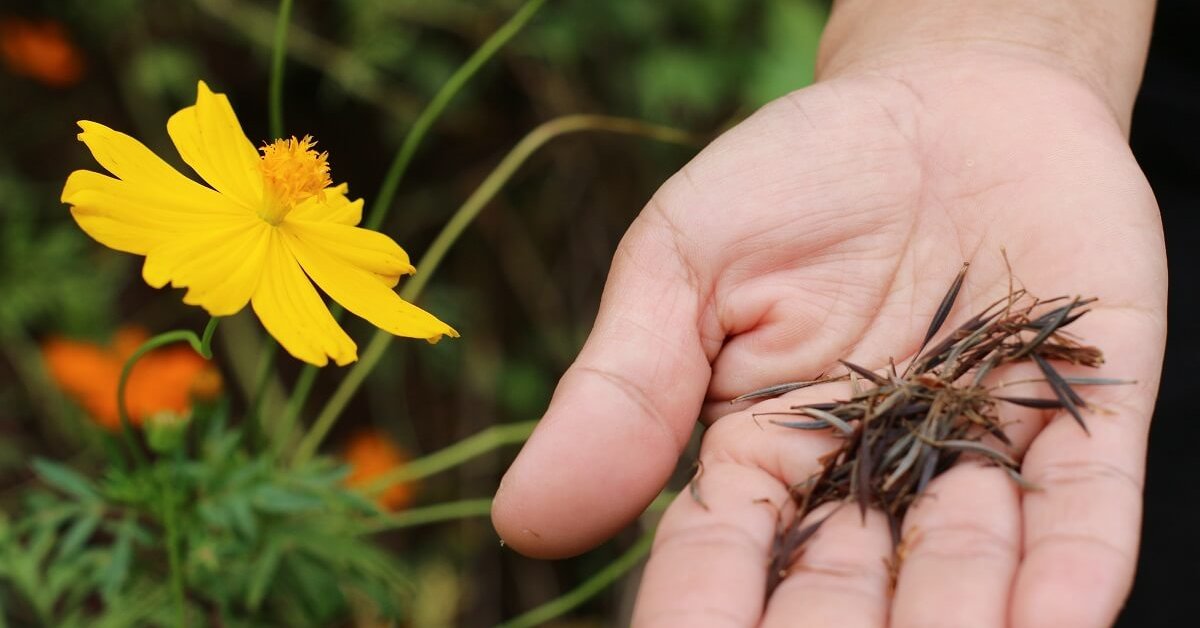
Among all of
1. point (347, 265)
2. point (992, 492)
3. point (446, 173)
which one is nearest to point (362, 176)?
point (446, 173)

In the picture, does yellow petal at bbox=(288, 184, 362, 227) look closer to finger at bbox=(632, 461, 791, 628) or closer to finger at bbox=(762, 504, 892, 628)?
finger at bbox=(632, 461, 791, 628)

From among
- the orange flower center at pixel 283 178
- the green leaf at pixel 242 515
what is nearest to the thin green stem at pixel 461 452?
the green leaf at pixel 242 515

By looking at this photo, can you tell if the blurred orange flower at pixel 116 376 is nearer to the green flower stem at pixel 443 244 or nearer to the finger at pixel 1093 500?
the green flower stem at pixel 443 244

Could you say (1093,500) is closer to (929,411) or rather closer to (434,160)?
(929,411)

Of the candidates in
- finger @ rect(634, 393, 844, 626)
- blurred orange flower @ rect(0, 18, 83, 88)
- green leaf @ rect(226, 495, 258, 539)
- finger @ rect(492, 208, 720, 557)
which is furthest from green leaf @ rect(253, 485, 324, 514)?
blurred orange flower @ rect(0, 18, 83, 88)

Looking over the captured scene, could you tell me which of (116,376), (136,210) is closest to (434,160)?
(116,376)

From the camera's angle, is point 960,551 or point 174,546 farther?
point 174,546
